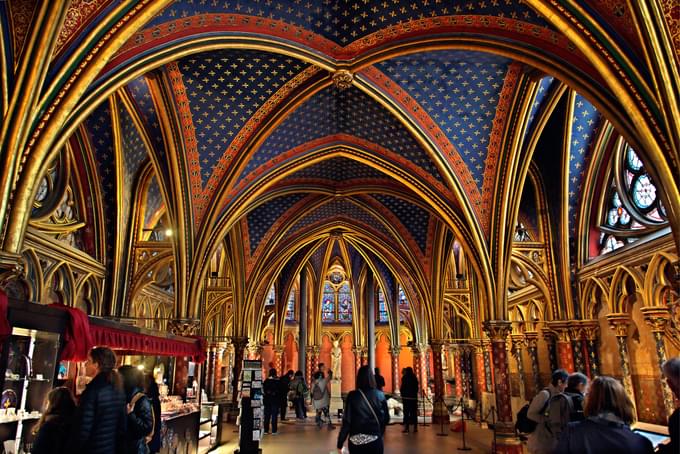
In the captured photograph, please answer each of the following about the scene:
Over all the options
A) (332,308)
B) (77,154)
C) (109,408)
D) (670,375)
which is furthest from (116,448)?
(332,308)

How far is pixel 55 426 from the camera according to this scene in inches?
133

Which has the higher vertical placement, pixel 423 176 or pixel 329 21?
pixel 329 21

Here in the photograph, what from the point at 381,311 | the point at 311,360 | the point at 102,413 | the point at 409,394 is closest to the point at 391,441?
the point at 409,394

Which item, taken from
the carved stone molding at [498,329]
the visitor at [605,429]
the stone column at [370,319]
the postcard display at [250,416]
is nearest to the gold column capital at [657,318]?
the carved stone molding at [498,329]

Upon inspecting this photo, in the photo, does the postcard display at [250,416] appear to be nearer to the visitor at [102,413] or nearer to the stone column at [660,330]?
the visitor at [102,413]

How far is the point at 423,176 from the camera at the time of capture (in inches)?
496

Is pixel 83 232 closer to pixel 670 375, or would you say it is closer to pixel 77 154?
pixel 77 154

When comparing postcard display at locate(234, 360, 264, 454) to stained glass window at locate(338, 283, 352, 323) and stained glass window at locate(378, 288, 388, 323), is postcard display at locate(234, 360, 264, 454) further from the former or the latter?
stained glass window at locate(338, 283, 352, 323)

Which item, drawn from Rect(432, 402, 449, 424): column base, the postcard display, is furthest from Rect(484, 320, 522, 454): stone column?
the postcard display

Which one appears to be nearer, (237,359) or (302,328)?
(237,359)

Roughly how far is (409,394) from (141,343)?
8076mm

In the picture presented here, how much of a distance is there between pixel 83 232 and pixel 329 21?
7.24 m

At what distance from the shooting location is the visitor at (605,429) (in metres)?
2.45

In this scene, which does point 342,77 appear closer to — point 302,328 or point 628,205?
point 628,205
